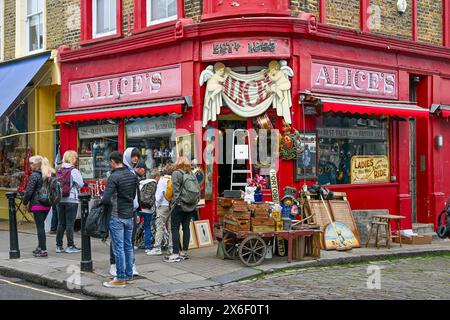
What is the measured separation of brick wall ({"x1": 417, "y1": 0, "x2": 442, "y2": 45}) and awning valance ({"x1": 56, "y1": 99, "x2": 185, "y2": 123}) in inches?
247

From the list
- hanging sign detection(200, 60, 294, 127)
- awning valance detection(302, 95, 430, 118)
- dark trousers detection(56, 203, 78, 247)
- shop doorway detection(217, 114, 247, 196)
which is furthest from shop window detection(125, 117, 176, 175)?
awning valance detection(302, 95, 430, 118)

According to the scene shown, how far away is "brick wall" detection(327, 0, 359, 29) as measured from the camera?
527 inches

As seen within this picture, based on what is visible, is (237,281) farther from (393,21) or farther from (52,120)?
(52,120)

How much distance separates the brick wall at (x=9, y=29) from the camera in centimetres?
1758

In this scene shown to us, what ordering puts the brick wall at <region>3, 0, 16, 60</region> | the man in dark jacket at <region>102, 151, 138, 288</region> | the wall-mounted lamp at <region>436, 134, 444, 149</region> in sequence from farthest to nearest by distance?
the brick wall at <region>3, 0, 16, 60</region> < the wall-mounted lamp at <region>436, 134, 444, 149</region> < the man in dark jacket at <region>102, 151, 138, 288</region>

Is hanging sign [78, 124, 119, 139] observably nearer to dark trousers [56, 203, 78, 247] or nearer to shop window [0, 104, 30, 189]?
shop window [0, 104, 30, 189]

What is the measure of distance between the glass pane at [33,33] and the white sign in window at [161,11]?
4384 millimetres

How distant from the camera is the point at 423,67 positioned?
1507 centimetres

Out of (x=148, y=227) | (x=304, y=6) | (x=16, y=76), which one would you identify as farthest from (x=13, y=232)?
(x=304, y=6)

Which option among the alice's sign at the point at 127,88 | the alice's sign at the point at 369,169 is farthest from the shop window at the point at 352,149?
the alice's sign at the point at 127,88

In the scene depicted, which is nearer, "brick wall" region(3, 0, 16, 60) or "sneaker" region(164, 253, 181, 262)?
"sneaker" region(164, 253, 181, 262)

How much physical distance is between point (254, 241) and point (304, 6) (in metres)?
5.26

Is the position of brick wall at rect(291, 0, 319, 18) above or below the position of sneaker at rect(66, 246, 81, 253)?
above

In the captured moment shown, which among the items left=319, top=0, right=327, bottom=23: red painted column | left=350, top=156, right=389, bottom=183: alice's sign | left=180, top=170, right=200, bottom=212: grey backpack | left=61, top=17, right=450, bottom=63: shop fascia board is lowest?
left=180, top=170, right=200, bottom=212: grey backpack
